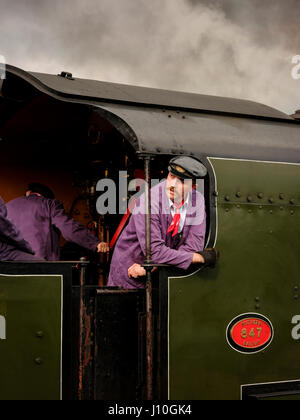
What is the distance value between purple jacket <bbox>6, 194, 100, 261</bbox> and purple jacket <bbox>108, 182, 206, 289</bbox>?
128 cm

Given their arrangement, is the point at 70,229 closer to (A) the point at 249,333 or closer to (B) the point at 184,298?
(B) the point at 184,298

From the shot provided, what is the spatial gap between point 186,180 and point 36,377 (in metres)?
1.67

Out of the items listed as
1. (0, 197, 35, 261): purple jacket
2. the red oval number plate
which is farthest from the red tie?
(0, 197, 35, 261): purple jacket

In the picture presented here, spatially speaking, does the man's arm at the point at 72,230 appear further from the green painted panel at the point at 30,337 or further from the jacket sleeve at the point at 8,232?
the green painted panel at the point at 30,337

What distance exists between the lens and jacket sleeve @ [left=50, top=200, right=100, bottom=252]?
5438 millimetres

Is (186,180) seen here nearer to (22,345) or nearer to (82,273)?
(82,273)

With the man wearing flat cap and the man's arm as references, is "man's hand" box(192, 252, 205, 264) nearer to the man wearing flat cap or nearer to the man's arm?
the man wearing flat cap

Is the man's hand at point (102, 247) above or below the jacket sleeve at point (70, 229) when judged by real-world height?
below

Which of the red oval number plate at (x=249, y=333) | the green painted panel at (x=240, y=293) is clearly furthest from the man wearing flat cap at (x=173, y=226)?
the red oval number plate at (x=249, y=333)

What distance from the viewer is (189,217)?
4016 mm

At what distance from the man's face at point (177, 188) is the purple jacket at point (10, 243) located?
109 cm

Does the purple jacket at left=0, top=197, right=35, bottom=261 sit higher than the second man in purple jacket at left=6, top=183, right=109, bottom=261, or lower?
lower

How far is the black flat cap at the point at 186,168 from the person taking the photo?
389cm
